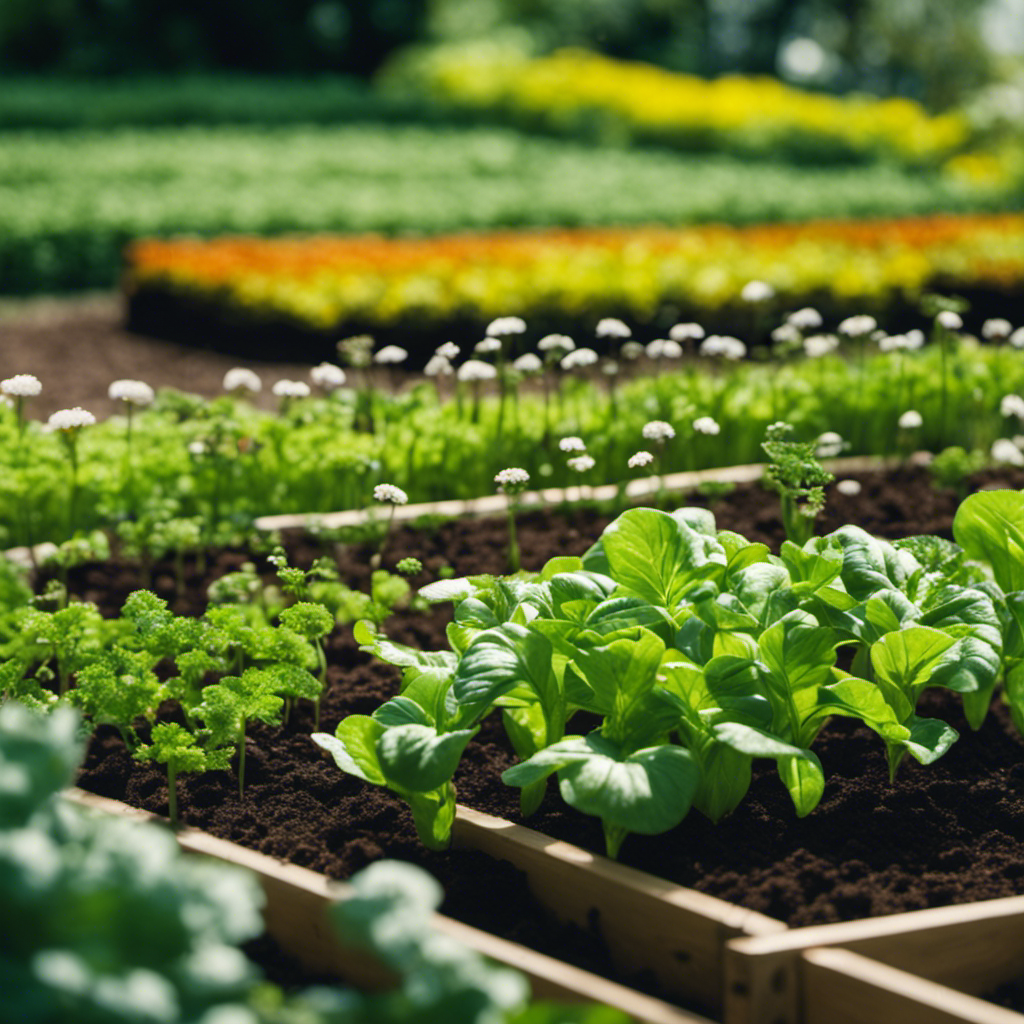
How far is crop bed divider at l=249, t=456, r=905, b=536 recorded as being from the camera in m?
3.67

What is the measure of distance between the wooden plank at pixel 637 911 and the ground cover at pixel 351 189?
31.8 feet

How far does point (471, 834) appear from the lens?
225 centimetres

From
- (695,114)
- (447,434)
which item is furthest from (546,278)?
(695,114)

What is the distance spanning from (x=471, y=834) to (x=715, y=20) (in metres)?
38.4

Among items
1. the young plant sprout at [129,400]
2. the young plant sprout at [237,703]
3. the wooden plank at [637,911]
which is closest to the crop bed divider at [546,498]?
the young plant sprout at [129,400]

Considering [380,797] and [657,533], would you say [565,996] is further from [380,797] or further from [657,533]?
[657,533]

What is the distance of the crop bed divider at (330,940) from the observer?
5.58ft

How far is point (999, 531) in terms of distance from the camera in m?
2.61

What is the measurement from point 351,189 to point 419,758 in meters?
11.7

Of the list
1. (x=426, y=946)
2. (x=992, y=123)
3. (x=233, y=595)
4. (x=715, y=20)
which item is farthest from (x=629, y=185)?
(x=715, y=20)

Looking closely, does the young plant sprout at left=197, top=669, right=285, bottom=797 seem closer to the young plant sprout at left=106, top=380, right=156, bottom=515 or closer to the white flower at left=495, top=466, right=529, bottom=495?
the white flower at left=495, top=466, right=529, bottom=495

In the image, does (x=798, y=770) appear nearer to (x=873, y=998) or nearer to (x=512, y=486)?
(x=873, y=998)

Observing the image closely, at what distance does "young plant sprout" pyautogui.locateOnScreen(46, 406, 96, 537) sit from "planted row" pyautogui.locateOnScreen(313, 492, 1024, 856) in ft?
3.78

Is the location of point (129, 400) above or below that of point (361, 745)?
above
